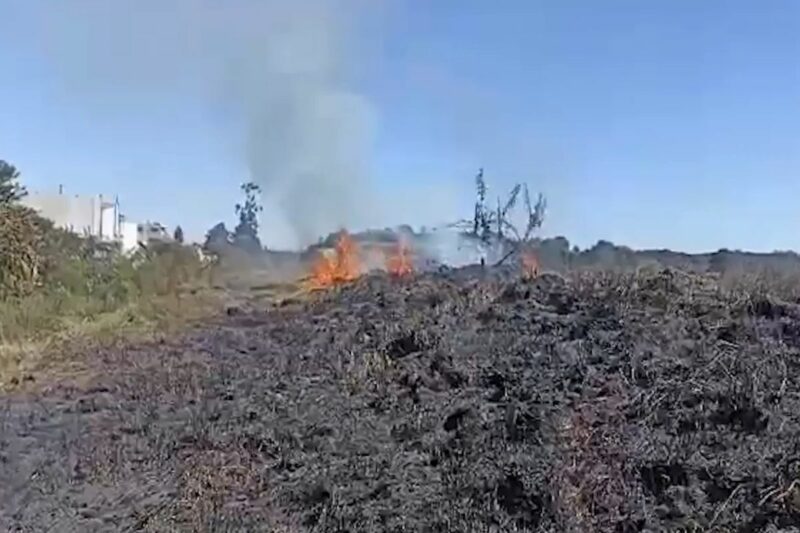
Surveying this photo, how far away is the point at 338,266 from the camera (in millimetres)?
16688

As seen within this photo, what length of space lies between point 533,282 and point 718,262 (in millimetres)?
4499

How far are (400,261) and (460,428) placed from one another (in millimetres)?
10217

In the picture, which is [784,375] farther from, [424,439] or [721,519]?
[424,439]

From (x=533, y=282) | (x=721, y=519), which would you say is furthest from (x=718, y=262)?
(x=721, y=519)

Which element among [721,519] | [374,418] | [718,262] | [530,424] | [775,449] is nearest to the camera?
[721,519]

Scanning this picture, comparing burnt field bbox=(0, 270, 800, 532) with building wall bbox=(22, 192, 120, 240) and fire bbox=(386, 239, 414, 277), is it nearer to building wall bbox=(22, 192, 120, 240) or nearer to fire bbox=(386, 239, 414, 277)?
fire bbox=(386, 239, 414, 277)

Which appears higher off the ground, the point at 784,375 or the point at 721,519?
the point at 784,375

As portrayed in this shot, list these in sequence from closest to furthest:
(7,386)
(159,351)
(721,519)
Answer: (721,519) < (7,386) < (159,351)

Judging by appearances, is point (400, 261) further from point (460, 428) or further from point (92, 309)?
point (460, 428)

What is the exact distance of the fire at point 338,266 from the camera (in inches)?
624

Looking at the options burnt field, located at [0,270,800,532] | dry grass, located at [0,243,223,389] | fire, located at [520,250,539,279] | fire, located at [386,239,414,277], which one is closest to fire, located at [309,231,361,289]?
fire, located at [386,239,414,277]

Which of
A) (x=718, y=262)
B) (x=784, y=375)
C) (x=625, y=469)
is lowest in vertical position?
(x=625, y=469)

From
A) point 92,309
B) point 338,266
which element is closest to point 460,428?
point 92,309

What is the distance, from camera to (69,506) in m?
5.56
